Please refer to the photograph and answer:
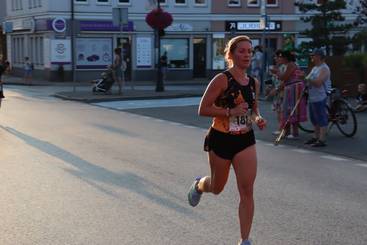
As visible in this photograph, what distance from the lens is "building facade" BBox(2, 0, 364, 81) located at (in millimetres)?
37562

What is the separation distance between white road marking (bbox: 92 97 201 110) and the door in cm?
1736

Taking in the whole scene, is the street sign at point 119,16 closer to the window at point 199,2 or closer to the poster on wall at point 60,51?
the poster on wall at point 60,51

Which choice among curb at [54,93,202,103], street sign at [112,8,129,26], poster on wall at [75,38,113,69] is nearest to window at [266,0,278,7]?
poster on wall at [75,38,113,69]

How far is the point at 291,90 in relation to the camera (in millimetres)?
12016

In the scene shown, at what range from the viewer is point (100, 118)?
1666 cm

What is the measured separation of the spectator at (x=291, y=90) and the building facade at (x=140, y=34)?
25.0 meters

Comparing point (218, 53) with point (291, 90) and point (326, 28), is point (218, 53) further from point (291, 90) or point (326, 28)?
point (291, 90)

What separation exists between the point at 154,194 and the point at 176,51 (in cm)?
3346

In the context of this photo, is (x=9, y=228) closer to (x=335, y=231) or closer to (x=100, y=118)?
(x=335, y=231)

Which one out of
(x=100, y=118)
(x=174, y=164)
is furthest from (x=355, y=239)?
(x=100, y=118)

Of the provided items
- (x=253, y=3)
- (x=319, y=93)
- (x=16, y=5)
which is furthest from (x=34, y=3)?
(x=319, y=93)

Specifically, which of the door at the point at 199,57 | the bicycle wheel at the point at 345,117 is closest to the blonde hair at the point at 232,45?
the bicycle wheel at the point at 345,117

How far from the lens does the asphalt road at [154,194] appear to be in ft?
18.7

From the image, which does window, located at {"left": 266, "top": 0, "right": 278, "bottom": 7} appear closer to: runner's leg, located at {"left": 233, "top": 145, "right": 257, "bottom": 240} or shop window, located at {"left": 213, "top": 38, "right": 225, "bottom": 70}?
shop window, located at {"left": 213, "top": 38, "right": 225, "bottom": 70}
